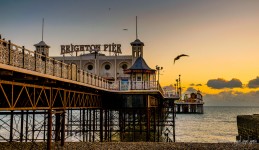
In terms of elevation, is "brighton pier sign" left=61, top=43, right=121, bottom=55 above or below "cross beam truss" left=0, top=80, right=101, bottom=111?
above

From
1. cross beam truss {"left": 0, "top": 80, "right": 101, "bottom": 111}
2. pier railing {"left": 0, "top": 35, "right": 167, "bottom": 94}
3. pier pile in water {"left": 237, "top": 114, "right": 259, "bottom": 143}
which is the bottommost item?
pier pile in water {"left": 237, "top": 114, "right": 259, "bottom": 143}

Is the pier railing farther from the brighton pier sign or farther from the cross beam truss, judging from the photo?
the brighton pier sign

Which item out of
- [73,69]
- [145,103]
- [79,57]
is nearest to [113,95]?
[145,103]

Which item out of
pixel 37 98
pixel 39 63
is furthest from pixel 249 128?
pixel 39 63

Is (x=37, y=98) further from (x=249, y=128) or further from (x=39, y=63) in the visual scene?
(x=249, y=128)

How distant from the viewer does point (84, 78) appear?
27969 mm

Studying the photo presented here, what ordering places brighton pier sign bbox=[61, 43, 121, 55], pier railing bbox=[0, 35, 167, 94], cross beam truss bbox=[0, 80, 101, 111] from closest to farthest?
pier railing bbox=[0, 35, 167, 94] < cross beam truss bbox=[0, 80, 101, 111] < brighton pier sign bbox=[61, 43, 121, 55]

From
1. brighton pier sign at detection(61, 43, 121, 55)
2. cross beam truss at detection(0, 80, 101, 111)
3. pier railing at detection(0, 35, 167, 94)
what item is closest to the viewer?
pier railing at detection(0, 35, 167, 94)

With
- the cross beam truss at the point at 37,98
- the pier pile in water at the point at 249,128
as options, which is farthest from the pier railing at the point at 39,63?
the pier pile in water at the point at 249,128

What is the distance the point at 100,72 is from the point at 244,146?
4537cm

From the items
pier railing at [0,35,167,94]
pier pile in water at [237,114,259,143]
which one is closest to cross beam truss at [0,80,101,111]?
pier railing at [0,35,167,94]

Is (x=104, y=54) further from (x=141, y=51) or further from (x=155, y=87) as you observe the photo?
(x=155, y=87)

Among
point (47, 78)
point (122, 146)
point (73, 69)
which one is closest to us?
point (47, 78)

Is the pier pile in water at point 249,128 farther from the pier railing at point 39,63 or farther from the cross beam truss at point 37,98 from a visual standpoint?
the pier railing at point 39,63
